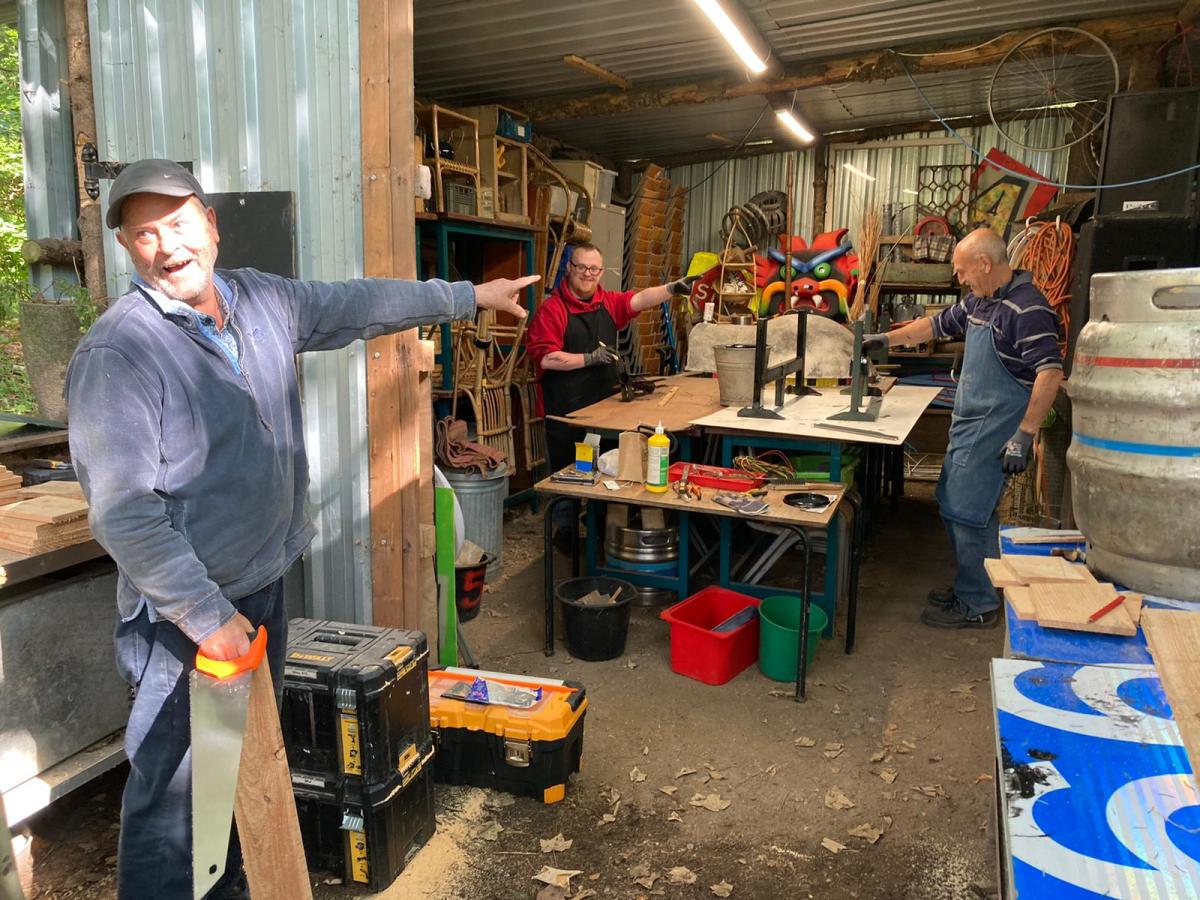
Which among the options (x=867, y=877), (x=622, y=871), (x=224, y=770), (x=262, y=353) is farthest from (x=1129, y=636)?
(x=262, y=353)

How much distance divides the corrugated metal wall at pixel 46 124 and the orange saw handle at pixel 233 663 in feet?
9.08

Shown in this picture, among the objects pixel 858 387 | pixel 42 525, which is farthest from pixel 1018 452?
pixel 42 525

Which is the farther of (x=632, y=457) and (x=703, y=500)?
(x=632, y=457)

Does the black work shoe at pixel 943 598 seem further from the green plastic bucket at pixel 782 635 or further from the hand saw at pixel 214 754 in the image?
the hand saw at pixel 214 754

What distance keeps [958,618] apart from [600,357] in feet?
8.63

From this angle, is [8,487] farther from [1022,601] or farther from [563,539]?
[563,539]

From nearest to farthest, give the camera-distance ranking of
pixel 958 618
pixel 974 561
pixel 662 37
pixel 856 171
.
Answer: pixel 974 561
pixel 958 618
pixel 662 37
pixel 856 171

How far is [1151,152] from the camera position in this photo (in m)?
5.18

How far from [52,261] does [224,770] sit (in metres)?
2.97

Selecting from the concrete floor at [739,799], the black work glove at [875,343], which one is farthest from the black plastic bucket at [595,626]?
the black work glove at [875,343]

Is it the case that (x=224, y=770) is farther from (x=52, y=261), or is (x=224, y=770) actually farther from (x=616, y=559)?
(x=616, y=559)

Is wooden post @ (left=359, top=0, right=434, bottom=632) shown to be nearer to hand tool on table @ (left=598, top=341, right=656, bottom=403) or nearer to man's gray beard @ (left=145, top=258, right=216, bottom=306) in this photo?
man's gray beard @ (left=145, top=258, right=216, bottom=306)

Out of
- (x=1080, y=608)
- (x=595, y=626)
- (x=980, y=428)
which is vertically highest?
(x=980, y=428)

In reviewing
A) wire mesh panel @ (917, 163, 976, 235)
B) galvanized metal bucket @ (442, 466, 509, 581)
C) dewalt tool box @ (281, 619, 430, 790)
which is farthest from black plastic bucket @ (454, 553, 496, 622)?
wire mesh panel @ (917, 163, 976, 235)
